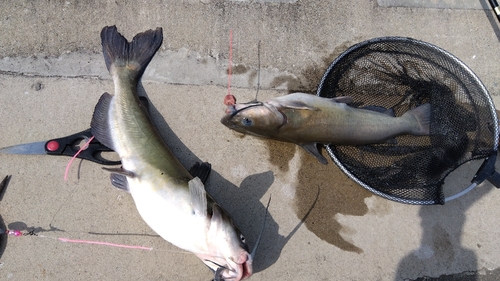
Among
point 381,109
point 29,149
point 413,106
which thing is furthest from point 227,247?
point 413,106

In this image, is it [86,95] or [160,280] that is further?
[86,95]

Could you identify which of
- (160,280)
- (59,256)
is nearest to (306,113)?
(160,280)

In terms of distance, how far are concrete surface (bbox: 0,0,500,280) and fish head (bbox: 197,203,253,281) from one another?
18.4 inches

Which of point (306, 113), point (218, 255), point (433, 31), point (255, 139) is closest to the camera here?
point (218, 255)

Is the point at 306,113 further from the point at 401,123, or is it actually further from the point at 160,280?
the point at 160,280

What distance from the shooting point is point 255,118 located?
103 inches

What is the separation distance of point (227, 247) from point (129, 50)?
1932 millimetres

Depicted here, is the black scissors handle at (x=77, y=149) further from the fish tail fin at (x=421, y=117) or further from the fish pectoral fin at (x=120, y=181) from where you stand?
the fish tail fin at (x=421, y=117)

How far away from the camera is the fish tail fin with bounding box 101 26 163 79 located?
2893mm

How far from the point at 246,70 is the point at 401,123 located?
1.57 meters

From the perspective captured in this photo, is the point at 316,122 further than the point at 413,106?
No

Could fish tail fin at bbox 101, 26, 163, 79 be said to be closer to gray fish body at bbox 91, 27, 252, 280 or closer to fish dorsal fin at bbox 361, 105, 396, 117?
gray fish body at bbox 91, 27, 252, 280

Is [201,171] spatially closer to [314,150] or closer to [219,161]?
[219,161]

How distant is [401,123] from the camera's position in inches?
112
